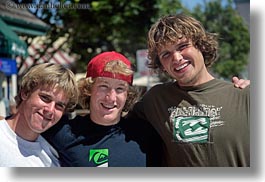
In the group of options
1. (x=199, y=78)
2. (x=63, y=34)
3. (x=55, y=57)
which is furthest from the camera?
(x=63, y=34)

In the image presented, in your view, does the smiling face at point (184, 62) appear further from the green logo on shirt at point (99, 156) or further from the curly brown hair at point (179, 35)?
the green logo on shirt at point (99, 156)

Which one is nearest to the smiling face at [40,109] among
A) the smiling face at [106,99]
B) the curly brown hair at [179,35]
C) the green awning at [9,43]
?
the smiling face at [106,99]

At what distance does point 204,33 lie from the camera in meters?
2.88

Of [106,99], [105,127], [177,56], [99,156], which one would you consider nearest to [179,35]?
[177,56]

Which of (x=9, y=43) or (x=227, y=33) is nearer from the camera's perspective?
(x=9, y=43)

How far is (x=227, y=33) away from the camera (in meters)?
3.59

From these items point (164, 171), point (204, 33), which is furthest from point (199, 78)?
point (164, 171)

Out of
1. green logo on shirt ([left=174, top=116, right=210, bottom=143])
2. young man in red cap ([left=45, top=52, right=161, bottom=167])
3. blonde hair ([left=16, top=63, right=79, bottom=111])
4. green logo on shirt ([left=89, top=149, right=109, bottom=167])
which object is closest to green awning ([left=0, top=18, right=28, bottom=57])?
blonde hair ([left=16, top=63, right=79, bottom=111])

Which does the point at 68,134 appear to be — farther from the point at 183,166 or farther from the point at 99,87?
the point at 183,166

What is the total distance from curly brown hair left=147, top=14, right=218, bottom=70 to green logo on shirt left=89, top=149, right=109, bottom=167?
0.64 m

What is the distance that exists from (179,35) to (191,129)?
1.98ft

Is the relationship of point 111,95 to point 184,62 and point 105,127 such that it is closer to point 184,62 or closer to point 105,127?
point 105,127

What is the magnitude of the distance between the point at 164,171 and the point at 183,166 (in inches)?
5.9

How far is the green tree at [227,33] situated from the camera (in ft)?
10.3
